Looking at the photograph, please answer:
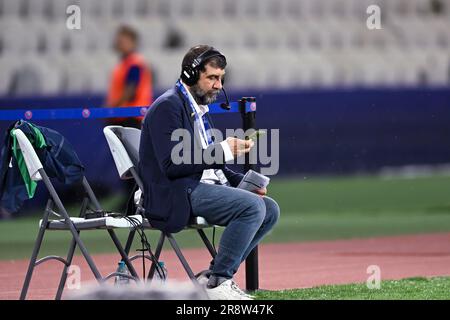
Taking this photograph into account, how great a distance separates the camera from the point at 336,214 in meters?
16.5

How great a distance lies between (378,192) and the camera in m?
19.1

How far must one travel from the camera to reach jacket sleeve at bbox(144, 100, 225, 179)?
277 inches

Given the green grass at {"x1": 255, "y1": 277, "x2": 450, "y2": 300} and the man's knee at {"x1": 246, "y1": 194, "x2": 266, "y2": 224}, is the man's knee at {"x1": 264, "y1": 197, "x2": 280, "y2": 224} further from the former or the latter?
the green grass at {"x1": 255, "y1": 277, "x2": 450, "y2": 300}

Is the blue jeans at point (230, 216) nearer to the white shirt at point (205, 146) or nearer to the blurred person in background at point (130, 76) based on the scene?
the white shirt at point (205, 146)

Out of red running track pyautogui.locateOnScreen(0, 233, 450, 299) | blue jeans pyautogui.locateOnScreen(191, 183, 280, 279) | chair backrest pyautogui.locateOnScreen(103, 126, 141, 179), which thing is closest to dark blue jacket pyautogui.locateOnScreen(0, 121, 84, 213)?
chair backrest pyautogui.locateOnScreen(103, 126, 141, 179)

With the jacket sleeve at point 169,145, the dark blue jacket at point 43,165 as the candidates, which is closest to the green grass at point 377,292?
the jacket sleeve at point 169,145

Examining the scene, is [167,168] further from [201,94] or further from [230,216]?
[201,94]

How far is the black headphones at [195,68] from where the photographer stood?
7230mm

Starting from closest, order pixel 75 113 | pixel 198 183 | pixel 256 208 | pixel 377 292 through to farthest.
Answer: pixel 256 208 < pixel 198 183 < pixel 377 292 < pixel 75 113

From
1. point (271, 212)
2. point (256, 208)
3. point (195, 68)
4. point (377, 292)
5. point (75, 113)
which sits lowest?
point (377, 292)

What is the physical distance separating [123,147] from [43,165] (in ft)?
1.74

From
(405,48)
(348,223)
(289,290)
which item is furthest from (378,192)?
(289,290)

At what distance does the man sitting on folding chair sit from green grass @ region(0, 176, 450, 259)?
4523 mm

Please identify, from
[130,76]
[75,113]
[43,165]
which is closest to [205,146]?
[43,165]
